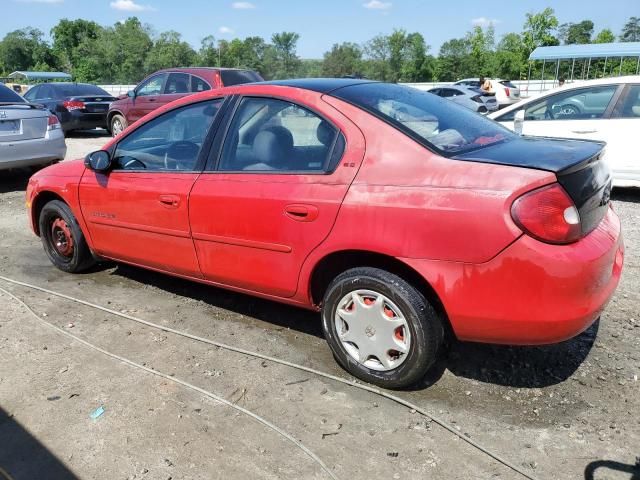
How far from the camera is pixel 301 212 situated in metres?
3.06

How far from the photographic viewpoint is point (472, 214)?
254 cm

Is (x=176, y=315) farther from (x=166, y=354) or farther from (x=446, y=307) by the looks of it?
(x=446, y=307)

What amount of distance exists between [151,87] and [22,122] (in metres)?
5.06

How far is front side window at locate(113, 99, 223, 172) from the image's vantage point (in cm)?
373

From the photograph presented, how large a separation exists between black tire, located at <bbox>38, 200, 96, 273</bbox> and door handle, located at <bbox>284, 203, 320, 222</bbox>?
7.87 feet

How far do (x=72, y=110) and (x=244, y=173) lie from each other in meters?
13.0

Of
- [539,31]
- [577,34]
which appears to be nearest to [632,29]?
[577,34]

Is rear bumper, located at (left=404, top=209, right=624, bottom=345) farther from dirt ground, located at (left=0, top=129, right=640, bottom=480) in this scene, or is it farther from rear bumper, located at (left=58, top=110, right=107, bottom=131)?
rear bumper, located at (left=58, top=110, right=107, bottom=131)

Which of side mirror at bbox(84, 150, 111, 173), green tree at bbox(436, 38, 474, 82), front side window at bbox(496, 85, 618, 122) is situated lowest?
side mirror at bbox(84, 150, 111, 173)

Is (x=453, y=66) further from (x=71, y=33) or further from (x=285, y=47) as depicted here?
(x=71, y=33)

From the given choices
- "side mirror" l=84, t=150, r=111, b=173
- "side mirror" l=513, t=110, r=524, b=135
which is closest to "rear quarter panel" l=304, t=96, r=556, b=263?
"side mirror" l=84, t=150, r=111, b=173

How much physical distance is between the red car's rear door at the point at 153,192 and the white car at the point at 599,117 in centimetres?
489

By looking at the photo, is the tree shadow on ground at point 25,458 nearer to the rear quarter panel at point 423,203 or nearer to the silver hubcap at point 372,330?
the silver hubcap at point 372,330

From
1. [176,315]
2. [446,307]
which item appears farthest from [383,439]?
[176,315]
